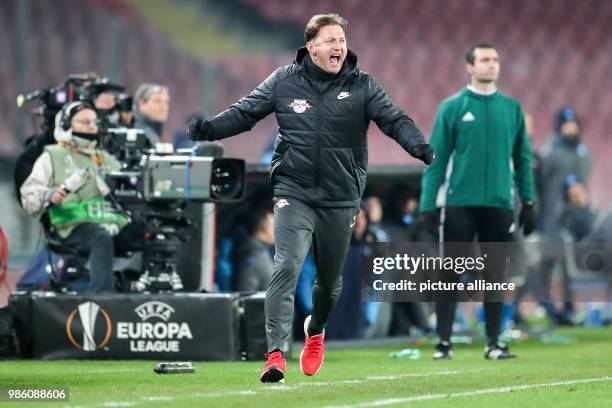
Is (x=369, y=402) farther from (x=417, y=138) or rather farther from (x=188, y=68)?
(x=188, y=68)

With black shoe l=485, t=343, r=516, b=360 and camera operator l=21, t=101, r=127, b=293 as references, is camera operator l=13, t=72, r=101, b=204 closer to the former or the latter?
camera operator l=21, t=101, r=127, b=293

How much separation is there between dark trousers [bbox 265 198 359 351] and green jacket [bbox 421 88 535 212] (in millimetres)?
2193

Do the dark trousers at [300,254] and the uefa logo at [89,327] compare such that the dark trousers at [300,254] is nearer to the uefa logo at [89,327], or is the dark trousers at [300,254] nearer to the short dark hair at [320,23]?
the short dark hair at [320,23]

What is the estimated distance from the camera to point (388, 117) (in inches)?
300

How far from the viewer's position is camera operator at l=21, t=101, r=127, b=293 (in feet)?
32.5

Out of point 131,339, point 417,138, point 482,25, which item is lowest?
point 131,339

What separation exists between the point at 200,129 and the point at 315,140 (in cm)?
55

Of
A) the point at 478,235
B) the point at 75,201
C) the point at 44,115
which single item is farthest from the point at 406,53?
the point at 75,201

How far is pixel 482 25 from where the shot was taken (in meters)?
20.0

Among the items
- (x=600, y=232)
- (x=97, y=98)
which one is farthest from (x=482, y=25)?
(x=97, y=98)

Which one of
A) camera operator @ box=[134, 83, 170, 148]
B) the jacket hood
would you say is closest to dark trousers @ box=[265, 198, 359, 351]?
the jacket hood

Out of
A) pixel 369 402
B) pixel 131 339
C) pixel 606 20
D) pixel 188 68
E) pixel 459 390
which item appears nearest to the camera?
pixel 369 402

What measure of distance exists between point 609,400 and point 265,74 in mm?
12465

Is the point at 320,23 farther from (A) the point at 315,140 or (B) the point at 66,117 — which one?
(B) the point at 66,117
